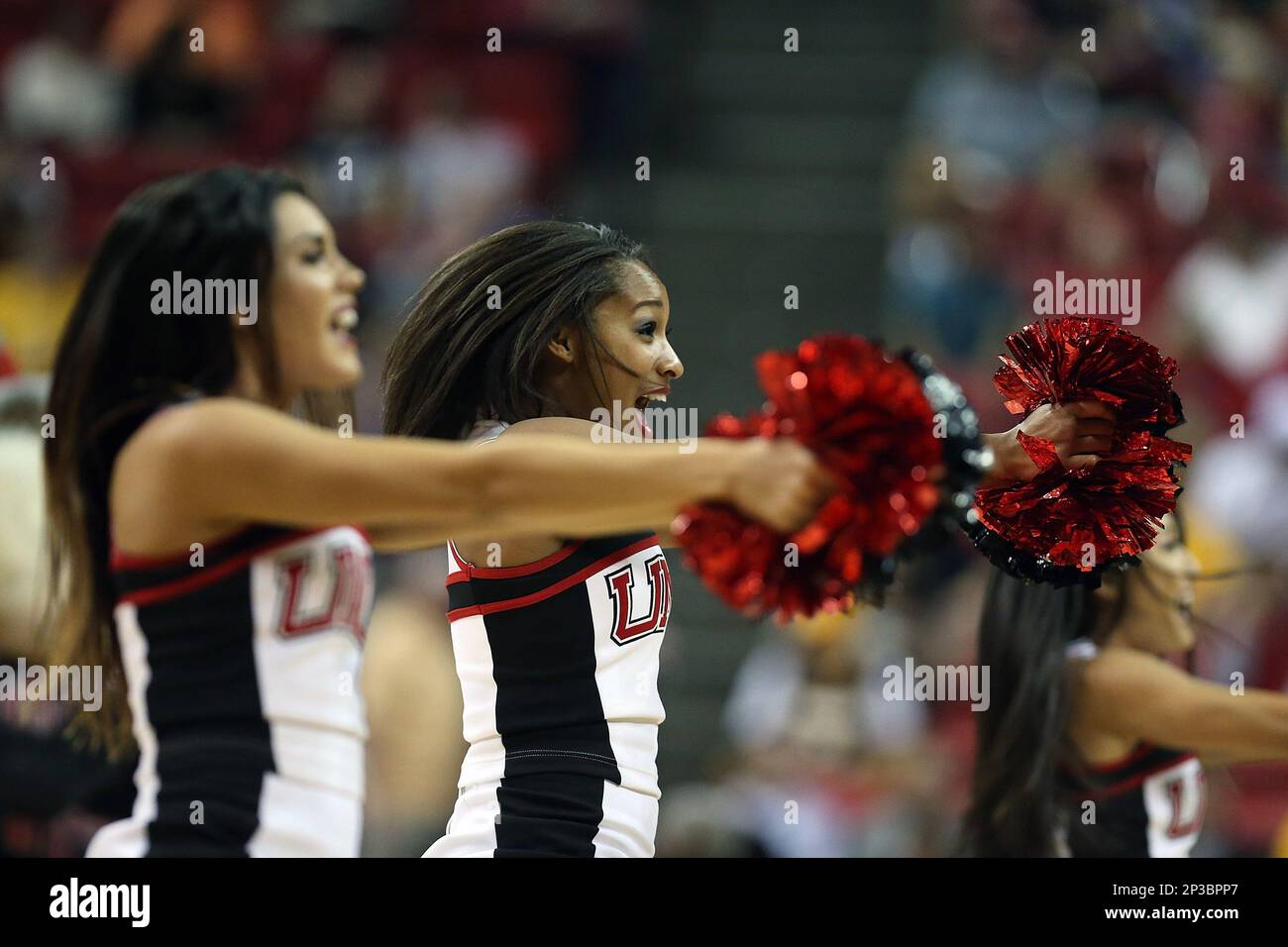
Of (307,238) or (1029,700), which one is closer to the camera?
(307,238)

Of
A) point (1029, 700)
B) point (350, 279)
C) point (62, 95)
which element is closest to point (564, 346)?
point (350, 279)

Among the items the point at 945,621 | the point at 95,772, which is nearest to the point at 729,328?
the point at 945,621

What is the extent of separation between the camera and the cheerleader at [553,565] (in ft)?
8.65

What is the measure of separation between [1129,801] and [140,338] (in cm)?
207

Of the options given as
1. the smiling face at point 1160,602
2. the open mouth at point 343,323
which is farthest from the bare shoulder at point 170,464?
the smiling face at point 1160,602

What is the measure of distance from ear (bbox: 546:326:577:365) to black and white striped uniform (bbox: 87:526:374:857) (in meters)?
0.60

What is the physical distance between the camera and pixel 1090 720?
330 cm

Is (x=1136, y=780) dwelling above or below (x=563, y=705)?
below

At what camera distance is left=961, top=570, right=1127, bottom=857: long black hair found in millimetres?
3309

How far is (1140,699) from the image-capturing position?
10.5ft

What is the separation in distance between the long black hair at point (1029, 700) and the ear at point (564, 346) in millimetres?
1082

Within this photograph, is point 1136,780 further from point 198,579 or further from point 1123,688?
point 198,579

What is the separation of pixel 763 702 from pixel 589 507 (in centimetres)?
452
